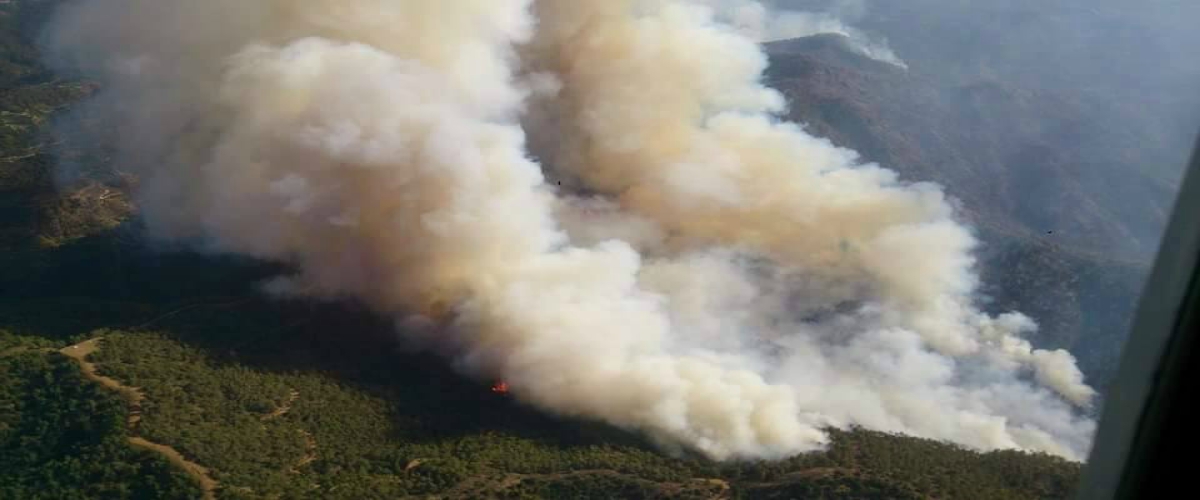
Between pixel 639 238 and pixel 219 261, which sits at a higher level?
pixel 639 238

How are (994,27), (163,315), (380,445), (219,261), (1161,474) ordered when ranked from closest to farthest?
(1161,474)
(380,445)
(163,315)
(219,261)
(994,27)

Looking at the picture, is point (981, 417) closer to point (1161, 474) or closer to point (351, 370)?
point (351, 370)

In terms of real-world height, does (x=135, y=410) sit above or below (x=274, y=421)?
below

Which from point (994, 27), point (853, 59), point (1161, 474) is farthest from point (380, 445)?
point (994, 27)

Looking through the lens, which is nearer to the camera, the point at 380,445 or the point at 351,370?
the point at 380,445

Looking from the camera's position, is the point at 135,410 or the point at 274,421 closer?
the point at 135,410
